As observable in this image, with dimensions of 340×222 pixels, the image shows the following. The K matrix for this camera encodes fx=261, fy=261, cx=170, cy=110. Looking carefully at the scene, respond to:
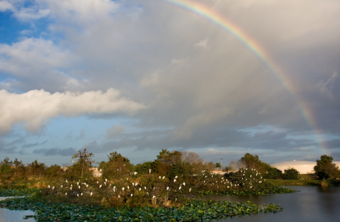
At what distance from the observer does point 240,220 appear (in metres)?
11.8

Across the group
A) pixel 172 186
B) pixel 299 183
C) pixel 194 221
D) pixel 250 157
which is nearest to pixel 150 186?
pixel 172 186

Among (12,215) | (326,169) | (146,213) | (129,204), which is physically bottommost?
(12,215)

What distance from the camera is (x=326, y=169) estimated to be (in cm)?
4391

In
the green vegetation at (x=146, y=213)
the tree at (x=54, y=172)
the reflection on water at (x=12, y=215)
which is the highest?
the tree at (x=54, y=172)

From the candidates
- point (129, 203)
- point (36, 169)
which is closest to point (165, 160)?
point (36, 169)

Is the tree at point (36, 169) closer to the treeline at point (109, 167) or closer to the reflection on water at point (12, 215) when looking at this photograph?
the treeline at point (109, 167)

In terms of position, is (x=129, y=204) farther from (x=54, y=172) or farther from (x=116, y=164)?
(x=54, y=172)

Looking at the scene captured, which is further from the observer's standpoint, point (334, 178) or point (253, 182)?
point (334, 178)

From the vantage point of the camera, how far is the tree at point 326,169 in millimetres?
42875

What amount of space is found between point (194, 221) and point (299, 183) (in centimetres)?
3479

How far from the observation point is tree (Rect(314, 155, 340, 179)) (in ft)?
141

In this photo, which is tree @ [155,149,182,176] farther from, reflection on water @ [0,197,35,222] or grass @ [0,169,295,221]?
reflection on water @ [0,197,35,222]

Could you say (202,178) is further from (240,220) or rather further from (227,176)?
(240,220)

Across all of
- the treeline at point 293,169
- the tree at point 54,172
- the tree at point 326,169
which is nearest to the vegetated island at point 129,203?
the tree at point 54,172
